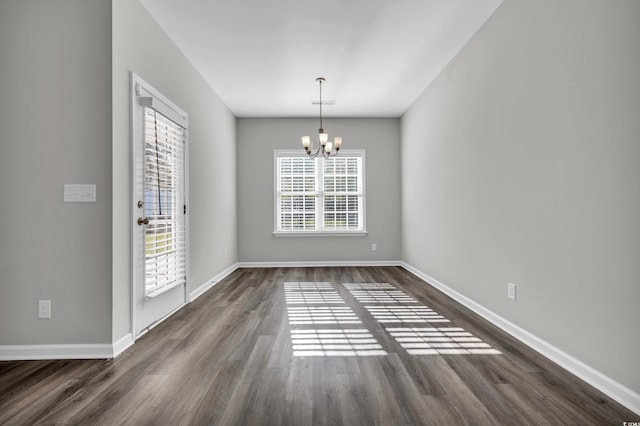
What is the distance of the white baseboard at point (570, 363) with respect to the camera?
183 cm

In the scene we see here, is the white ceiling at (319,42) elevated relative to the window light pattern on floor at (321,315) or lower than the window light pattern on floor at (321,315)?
elevated

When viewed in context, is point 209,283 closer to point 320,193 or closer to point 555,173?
point 320,193

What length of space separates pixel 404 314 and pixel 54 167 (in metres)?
3.14

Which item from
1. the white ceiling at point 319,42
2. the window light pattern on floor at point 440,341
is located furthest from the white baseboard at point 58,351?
the white ceiling at point 319,42

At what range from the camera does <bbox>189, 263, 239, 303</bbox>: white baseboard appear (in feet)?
13.7

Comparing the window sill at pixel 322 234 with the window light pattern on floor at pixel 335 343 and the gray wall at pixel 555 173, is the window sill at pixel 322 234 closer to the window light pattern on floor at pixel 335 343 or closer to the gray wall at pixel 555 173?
the gray wall at pixel 555 173

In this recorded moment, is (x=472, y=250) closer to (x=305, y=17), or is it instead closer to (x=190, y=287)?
(x=305, y=17)

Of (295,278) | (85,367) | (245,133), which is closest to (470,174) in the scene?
(295,278)

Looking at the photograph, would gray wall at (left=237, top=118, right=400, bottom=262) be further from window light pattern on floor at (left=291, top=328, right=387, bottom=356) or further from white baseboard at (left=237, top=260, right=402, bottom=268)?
window light pattern on floor at (left=291, top=328, right=387, bottom=356)

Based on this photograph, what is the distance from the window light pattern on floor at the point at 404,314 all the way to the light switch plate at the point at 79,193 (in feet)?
8.36

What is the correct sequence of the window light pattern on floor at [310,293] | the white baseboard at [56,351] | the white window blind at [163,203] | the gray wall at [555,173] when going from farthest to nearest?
the window light pattern on floor at [310,293]
the white window blind at [163,203]
the white baseboard at [56,351]
the gray wall at [555,173]

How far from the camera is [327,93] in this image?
5.26 metres

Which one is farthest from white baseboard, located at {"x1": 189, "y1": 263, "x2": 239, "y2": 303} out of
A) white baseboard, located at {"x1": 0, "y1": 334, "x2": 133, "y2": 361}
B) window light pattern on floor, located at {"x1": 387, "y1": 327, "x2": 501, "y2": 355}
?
window light pattern on floor, located at {"x1": 387, "y1": 327, "x2": 501, "y2": 355}

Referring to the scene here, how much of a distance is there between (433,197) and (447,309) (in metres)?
1.72
